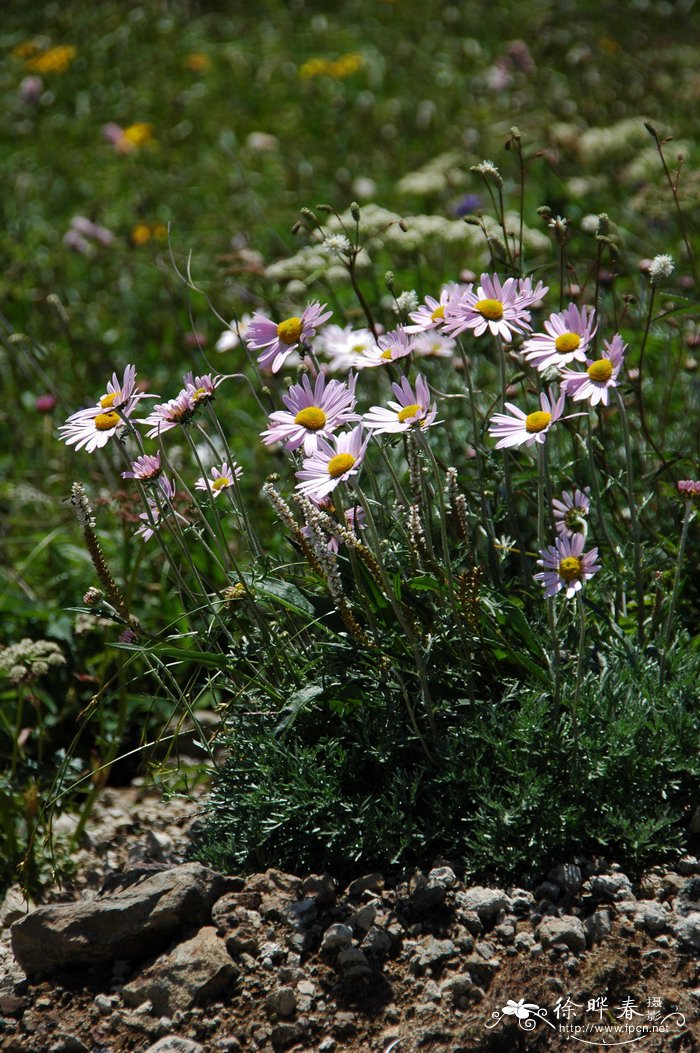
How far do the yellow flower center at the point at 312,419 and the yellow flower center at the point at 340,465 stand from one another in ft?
0.40

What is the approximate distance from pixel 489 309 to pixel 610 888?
52.0 inches

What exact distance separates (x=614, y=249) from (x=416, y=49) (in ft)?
22.2

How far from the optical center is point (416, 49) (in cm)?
843

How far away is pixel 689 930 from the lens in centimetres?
216

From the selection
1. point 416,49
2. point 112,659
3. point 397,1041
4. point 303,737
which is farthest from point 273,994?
point 416,49

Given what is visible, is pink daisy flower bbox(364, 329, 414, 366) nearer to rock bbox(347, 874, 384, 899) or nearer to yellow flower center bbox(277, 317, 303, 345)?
yellow flower center bbox(277, 317, 303, 345)

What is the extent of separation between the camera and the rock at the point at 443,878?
2.29 m

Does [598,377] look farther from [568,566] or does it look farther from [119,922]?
[119,922]

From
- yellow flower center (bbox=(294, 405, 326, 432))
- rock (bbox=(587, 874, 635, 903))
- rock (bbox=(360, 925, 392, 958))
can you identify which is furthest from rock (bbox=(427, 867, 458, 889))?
yellow flower center (bbox=(294, 405, 326, 432))

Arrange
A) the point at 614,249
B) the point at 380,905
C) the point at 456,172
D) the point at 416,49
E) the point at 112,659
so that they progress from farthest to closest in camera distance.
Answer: the point at 416,49, the point at 456,172, the point at 112,659, the point at 614,249, the point at 380,905

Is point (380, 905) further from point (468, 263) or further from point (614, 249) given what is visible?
point (468, 263)

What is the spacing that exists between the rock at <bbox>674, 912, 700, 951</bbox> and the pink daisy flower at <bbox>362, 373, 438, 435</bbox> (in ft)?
3.90

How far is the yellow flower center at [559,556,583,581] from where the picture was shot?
2.08 m

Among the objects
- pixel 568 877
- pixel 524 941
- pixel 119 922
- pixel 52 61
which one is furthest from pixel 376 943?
pixel 52 61
